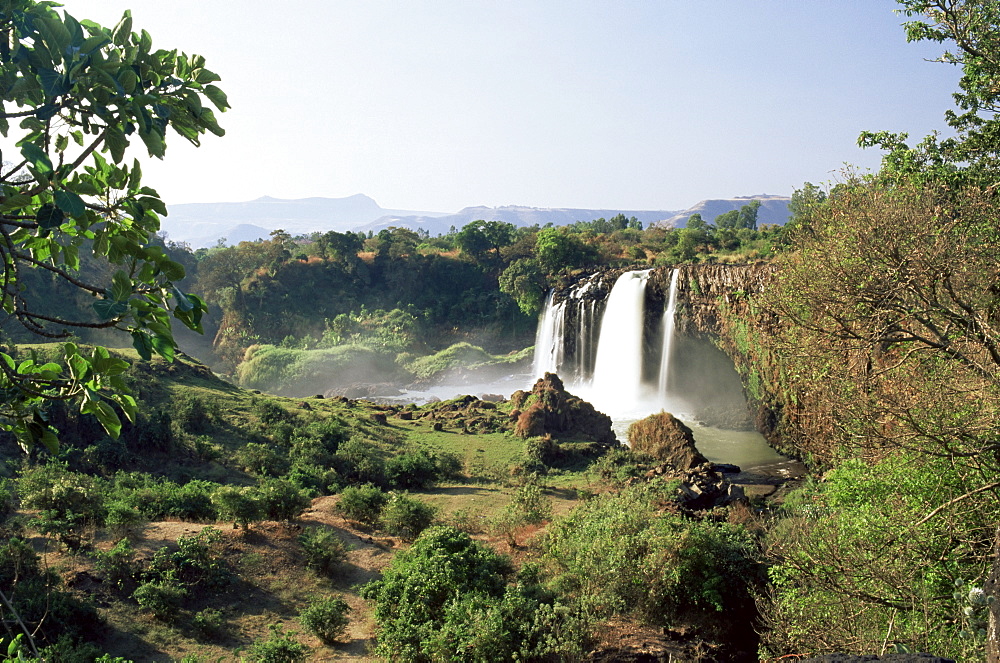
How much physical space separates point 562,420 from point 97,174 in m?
18.2

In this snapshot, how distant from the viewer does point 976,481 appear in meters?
6.06

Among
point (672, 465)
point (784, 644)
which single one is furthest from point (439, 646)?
point (672, 465)

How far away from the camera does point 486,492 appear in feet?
49.5

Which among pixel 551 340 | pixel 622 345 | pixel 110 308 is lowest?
pixel 551 340

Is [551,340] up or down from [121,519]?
up

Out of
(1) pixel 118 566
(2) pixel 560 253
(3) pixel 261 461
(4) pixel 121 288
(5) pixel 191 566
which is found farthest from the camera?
(2) pixel 560 253

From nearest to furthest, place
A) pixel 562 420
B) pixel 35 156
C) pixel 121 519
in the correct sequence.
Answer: pixel 35 156, pixel 121 519, pixel 562 420

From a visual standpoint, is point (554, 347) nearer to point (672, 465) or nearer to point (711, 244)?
point (711, 244)

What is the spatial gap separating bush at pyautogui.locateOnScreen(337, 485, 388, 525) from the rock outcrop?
7471 mm

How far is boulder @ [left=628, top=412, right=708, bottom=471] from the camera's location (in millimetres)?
15906

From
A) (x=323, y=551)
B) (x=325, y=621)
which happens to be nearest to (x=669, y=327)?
(x=323, y=551)

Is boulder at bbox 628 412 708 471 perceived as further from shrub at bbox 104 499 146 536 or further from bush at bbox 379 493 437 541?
shrub at bbox 104 499 146 536

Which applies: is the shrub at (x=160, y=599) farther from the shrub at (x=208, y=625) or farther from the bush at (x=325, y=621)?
the bush at (x=325, y=621)

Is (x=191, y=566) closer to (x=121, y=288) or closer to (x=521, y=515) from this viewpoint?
(x=521, y=515)
